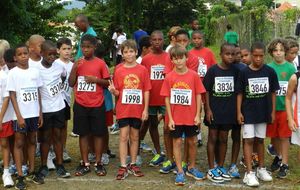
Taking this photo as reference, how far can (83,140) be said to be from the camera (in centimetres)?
662

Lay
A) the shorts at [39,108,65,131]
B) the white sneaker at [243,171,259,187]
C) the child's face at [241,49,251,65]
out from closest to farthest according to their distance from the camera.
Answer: the white sneaker at [243,171,259,187] → the shorts at [39,108,65,131] → the child's face at [241,49,251,65]

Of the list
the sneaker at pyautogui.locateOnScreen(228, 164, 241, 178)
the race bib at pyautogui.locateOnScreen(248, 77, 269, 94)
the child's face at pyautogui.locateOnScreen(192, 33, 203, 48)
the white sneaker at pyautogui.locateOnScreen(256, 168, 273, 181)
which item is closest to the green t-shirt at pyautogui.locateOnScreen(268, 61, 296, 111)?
the race bib at pyautogui.locateOnScreen(248, 77, 269, 94)

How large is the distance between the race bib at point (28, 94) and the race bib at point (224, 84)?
8.06 feet

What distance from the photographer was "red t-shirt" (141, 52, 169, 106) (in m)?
6.80

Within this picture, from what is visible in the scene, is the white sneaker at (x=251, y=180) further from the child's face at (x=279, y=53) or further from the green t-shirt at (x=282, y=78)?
the child's face at (x=279, y=53)

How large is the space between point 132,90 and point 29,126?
148 centimetres

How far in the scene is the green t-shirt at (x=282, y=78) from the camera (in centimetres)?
648

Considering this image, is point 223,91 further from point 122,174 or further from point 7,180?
point 7,180

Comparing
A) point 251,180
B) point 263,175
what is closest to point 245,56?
point 263,175

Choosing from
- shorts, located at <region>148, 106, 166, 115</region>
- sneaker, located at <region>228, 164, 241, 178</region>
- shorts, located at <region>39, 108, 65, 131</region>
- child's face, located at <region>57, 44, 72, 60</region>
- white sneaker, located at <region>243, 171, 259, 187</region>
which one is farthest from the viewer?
child's face, located at <region>57, 44, 72, 60</region>

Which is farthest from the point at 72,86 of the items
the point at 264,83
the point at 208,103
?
the point at 264,83

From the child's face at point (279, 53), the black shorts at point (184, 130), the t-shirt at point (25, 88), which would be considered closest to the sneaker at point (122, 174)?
the black shorts at point (184, 130)

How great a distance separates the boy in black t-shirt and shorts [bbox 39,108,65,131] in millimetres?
2507

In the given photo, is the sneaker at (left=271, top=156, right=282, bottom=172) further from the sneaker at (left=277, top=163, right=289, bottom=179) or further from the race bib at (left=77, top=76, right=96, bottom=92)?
the race bib at (left=77, top=76, right=96, bottom=92)
